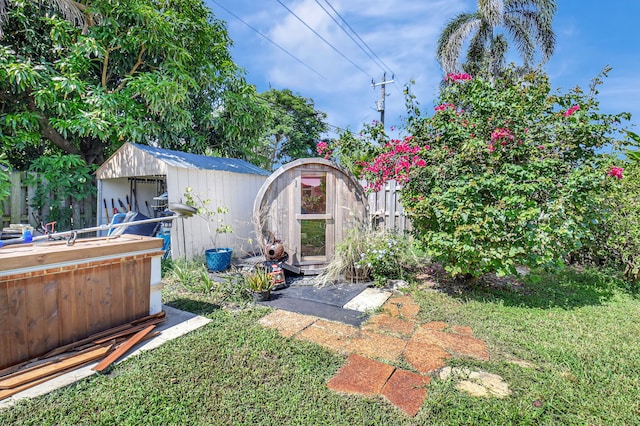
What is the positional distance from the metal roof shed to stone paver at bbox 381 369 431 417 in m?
3.11

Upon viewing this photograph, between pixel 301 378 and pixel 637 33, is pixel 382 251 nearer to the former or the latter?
pixel 301 378

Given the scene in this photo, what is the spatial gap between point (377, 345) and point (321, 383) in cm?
68

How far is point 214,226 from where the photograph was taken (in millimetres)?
5332

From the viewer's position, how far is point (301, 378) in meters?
1.99

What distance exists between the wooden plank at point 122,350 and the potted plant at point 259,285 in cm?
114

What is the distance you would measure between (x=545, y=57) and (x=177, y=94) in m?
12.5

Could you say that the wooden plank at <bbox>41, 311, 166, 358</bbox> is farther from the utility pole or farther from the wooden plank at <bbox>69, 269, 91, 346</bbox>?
the utility pole

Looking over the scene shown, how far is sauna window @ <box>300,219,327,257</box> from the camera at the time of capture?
4.58 meters

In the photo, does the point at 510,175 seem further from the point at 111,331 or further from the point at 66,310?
the point at 66,310

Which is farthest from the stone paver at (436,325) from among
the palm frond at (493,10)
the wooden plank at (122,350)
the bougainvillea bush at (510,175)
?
the palm frond at (493,10)

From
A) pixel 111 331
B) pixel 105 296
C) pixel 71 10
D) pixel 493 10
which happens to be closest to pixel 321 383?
pixel 111 331

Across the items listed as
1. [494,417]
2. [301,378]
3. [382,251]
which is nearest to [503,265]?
[382,251]

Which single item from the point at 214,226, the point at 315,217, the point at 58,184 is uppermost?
the point at 58,184

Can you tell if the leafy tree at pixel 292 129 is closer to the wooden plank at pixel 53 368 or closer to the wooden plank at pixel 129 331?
the wooden plank at pixel 129 331
